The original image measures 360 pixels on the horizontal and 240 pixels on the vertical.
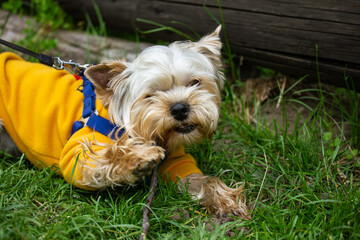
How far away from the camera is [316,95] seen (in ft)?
15.2

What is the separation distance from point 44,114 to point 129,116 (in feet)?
2.60

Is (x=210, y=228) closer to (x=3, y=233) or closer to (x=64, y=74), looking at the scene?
(x=3, y=233)

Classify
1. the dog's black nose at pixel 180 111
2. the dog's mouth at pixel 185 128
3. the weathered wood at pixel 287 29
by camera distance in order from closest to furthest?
the dog's black nose at pixel 180 111 < the dog's mouth at pixel 185 128 < the weathered wood at pixel 287 29

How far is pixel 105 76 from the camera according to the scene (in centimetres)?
308

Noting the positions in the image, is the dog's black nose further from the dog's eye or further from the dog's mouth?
the dog's eye

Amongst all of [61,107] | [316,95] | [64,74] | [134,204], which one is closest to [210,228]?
[134,204]

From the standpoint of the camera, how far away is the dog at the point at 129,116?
285cm

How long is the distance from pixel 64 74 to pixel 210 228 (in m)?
1.96

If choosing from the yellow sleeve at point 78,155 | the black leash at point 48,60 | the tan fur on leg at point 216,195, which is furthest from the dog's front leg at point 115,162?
the black leash at point 48,60

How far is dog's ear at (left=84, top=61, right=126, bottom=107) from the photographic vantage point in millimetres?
→ 2980

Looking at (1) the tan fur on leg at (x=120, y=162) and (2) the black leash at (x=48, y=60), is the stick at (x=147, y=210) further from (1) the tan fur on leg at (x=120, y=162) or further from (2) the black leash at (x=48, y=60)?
(2) the black leash at (x=48, y=60)

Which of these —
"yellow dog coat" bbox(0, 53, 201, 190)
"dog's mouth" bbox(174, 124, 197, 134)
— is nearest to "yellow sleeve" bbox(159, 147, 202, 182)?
"yellow dog coat" bbox(0, 53, 201, 190)

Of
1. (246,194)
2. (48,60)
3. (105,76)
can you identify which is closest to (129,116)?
(105,76)

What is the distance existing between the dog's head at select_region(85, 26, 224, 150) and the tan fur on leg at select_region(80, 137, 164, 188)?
184mm
